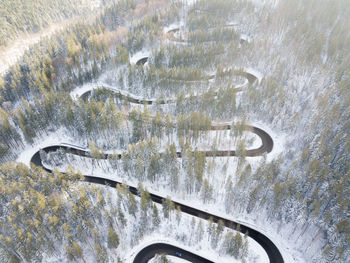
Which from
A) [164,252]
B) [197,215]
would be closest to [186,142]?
[197,215]

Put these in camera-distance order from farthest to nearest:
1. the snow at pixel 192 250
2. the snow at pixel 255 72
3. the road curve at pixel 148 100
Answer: the snow at pixel 255 72 < the road curve at pixel 148 100 < the snow at pixel 192 250

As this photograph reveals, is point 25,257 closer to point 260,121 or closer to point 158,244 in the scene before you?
point 158,244

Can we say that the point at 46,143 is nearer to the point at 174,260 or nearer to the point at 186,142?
the point at 186,142

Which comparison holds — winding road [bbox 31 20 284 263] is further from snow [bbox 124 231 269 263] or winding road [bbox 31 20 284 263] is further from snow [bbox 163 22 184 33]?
snow [bbox 163 22 184 33]

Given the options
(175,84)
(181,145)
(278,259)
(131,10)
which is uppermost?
(131,10)

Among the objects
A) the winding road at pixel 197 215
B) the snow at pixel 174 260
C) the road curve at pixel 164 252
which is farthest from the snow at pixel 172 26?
the snow at pixel 174 260

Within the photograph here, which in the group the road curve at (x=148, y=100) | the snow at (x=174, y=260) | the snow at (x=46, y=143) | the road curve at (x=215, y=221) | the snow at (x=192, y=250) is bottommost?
the snow at (x=174, y=260)

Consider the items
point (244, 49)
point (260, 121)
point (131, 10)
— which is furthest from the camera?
point (131, 10)

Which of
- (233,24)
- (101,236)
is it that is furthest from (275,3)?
(101,236)

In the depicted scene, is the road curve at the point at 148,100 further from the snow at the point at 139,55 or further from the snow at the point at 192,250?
the snow at the point at 192,250
